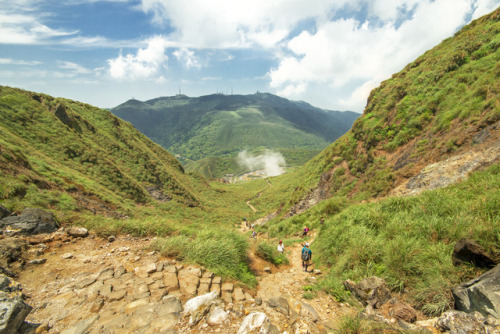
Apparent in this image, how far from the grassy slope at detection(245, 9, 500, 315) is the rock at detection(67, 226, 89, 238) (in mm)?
10477

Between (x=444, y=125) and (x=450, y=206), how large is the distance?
11757mm

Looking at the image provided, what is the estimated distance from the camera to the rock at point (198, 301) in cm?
508

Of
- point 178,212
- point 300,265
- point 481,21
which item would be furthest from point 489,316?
point 178,212

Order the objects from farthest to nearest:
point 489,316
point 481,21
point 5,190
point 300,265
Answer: point 481,21 → point 300,265 → point 5,190 → point 489,316

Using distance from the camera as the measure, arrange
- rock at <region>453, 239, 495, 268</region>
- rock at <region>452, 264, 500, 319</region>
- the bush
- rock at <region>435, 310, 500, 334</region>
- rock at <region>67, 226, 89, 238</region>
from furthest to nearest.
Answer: the bush < rock at <region>67, 226, 89, 238</region> < rock at <region>453, 239, 495, 268</region> < rock at <region>452, 264, 500, 319</region> < rock at <region>435, 310, 500, 334</region>

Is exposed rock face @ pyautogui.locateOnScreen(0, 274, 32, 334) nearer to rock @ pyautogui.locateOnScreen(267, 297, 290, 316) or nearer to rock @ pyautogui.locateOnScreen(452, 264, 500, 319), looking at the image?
rock @ pyautogui.locateOnScreen(267, 297, 290, 316)

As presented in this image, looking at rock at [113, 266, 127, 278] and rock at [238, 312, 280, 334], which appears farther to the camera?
rock at [113, 266, 127, 278]

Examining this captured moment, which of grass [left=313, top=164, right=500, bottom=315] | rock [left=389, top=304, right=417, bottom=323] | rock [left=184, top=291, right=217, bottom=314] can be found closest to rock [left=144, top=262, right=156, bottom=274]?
rock [left=184, top=291, right=217, bottom=314]

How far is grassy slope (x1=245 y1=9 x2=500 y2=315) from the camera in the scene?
6258 mm

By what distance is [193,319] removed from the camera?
4711 millimetres

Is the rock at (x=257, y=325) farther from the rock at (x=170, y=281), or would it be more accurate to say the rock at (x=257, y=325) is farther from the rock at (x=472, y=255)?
the rock at (x=472, y=255)

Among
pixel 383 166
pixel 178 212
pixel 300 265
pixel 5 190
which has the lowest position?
pixel 178 212

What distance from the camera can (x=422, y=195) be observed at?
10164 mm

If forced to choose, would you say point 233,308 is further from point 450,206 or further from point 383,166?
point 383,166
